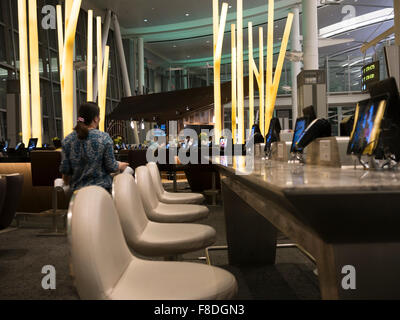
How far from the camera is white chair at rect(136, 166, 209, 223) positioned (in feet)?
7.73

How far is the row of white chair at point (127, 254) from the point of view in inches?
39.8

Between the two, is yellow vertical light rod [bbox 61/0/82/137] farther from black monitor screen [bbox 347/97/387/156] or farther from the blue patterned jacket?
black monitor screen [bbox 347/97/387/156]

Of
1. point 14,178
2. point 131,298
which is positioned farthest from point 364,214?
point 14,178

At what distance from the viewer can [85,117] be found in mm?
2990

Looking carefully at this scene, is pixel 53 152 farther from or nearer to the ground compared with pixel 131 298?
farther from the ground

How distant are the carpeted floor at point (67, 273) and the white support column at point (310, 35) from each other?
5893 mm

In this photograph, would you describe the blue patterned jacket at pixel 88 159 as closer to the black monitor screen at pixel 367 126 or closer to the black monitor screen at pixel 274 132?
the black monitor screen at pixel 274 132

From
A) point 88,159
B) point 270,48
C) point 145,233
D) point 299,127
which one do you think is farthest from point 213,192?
point 145,233

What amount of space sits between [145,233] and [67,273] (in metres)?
1.51

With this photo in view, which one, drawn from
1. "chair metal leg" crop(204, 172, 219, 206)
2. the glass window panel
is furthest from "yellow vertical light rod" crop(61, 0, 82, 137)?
the glass window panel

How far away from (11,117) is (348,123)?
24.8 ft

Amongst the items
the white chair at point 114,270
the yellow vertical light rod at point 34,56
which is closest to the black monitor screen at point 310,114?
the white chair at point 114,270

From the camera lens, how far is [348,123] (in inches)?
97.8
